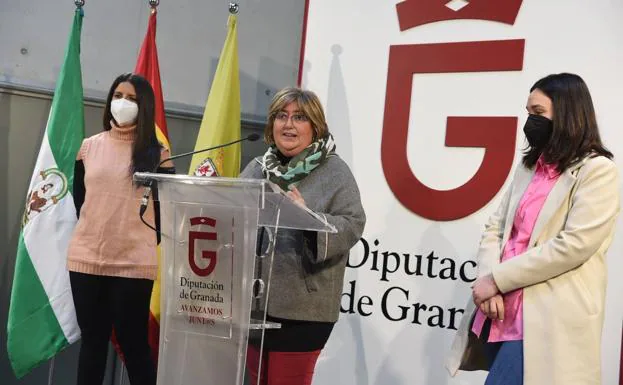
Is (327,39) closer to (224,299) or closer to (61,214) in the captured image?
(61,214)

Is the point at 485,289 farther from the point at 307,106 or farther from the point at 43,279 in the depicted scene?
the point at 43,279

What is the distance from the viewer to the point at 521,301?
5.76 feet

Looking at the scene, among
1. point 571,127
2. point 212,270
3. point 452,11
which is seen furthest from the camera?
point 452,11

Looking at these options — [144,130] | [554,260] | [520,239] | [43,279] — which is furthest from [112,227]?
[554,260]

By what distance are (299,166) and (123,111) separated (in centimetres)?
93

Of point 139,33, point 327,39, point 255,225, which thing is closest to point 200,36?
point 139,33

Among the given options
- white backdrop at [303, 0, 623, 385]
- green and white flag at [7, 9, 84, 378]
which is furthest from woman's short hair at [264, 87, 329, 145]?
green and white flag at [7, 9, 84, 378]

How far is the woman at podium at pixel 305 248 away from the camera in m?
1.89

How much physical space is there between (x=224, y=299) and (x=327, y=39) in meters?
1.79

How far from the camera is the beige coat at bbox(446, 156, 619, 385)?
167 cm

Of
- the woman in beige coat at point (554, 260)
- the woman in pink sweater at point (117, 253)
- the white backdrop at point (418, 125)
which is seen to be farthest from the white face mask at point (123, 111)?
the woman in beige coat at point (554, 260)

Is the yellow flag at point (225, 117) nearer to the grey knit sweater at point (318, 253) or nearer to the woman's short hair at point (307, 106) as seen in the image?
the woman's short hair at point (307, 106)

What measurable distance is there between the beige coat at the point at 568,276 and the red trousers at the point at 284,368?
1.86 feet

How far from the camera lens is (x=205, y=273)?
1.65 metres
